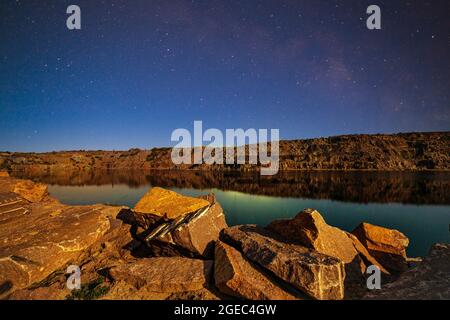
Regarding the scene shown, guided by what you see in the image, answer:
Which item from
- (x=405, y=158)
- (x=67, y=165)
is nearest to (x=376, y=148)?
(x=405, y=158)

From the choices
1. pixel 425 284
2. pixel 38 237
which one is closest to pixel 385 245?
pixel 425 284

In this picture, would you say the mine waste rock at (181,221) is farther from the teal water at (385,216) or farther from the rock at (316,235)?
the teal water at (385,216)

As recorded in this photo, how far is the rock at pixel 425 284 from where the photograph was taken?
641cm

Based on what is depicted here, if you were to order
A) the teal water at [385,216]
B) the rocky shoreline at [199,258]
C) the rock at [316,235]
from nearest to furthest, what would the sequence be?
1. the rocky shoreline at [199,258]
2. the rock at [316,235]
3. the teal water at [385,216]

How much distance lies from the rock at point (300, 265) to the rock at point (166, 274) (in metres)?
1.46

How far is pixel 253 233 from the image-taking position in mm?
8914

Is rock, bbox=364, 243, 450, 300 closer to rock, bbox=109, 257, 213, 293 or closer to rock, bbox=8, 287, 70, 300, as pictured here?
rock, bbox=109, 257, 213, 293

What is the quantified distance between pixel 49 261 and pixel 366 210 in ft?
98.0

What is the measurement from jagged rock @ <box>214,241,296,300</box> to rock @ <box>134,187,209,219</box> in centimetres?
341

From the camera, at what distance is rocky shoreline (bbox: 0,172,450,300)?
21.7 ft

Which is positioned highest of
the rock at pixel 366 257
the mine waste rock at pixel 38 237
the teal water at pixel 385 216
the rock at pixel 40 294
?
the mine waste rock at pixel 38 237

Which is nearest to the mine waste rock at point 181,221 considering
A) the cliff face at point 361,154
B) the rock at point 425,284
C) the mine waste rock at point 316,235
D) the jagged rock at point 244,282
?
the jagged rock at point 244,282

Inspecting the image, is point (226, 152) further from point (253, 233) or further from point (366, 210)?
point (253, 233)
